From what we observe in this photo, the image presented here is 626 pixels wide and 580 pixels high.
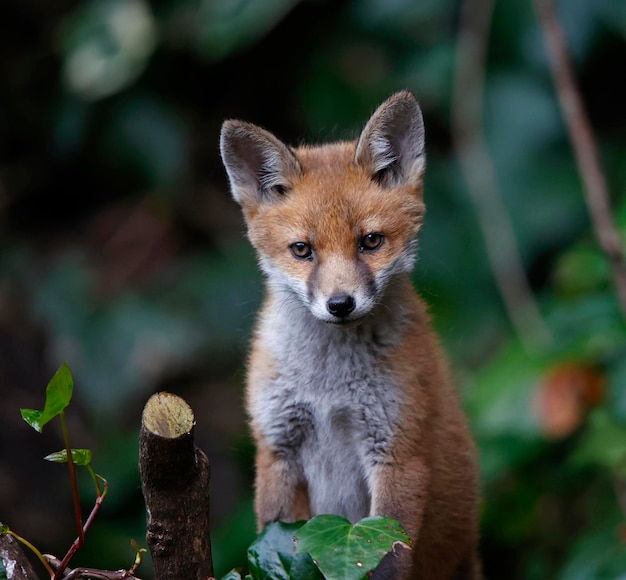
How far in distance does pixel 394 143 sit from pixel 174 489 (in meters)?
1.86

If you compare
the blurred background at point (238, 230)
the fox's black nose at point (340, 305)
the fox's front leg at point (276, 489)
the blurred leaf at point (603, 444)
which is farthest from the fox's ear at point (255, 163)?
the blurred leaf at point (603, 444)

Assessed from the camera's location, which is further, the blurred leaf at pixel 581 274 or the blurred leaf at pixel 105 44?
the blurred leaf at pixel 105 44

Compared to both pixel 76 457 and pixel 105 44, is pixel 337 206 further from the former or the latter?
pixel 105 44

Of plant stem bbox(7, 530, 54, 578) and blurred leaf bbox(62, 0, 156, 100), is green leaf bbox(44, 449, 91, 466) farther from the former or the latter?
blurred leaf bbox(62, 0, 156, 100)

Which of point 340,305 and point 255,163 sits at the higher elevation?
point 255,163

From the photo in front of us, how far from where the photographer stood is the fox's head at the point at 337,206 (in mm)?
3828

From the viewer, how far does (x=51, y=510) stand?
7.08 meters

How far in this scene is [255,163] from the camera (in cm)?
425

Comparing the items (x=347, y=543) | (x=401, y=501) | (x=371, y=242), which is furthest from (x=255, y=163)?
(x=347, y=543)

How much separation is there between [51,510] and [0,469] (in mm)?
469

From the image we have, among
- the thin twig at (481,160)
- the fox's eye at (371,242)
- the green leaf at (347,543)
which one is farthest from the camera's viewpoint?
the thin twig at (481,160)

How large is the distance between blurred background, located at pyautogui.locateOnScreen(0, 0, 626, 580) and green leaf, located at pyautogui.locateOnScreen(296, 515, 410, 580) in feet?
9.35

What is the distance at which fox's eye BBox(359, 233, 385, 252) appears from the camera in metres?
3.93

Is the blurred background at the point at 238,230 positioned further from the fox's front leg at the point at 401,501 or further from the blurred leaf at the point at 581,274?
the fox's front leg at the point at 401,501
